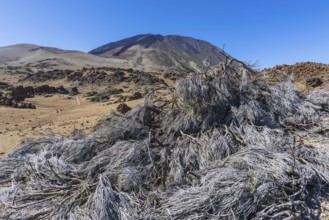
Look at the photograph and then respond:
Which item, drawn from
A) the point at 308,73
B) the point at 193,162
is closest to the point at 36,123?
the point at 193,162

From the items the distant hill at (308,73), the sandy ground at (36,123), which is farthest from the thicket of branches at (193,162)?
the distant hill at (308,73)

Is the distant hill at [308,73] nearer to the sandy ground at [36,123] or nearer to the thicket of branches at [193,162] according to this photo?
the thicket of branches at [193,162]

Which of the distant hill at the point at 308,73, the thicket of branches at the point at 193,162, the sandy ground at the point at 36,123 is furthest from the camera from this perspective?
the distant hill at the point at 308,73

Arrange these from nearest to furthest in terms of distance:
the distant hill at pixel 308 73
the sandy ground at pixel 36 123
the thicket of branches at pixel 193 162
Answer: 1. the thicket of branches at pixel 193 162
2. the sandy ground at pixel 36 123
3. the distant hill at pixel 308 73

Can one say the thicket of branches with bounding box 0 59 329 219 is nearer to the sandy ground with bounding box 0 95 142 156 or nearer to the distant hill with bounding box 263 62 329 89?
the sandy ground with bounding box 0 95 142 156

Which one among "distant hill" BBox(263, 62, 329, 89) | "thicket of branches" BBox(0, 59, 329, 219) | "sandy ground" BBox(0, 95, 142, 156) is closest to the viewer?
"thicket of branches" BBox(0, 59, 329, 219)

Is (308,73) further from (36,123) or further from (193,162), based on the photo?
(36,123)

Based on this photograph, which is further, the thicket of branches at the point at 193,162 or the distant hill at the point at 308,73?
the distant hill at the point at 308,73

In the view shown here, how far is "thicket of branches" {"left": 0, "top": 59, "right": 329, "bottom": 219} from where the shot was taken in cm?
365

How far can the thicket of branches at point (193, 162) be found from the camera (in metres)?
3.65

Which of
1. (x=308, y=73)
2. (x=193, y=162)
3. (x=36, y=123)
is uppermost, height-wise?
(x=308, y=73)

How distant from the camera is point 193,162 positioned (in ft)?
15.2

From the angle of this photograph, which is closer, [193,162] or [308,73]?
[193,162]

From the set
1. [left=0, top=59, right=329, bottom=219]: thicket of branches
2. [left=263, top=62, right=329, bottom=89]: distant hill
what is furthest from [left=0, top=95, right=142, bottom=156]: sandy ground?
[left=263, top=62, right=329, bottom=89]: distant hill
